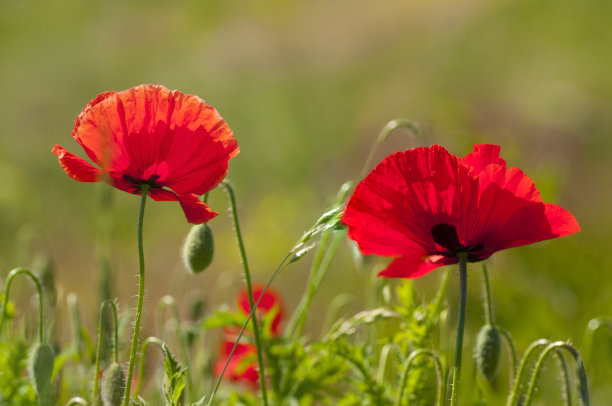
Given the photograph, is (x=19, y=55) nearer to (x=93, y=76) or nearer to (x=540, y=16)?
(x=93, y=76)

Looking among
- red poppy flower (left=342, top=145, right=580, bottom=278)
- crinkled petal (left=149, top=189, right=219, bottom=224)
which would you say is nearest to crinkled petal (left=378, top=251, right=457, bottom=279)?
red poppy flower (left=342, top=145, right=580, bottom=278)

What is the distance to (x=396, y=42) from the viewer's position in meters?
8.54

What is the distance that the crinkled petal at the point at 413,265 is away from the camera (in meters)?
1.09

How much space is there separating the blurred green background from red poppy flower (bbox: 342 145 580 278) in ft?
9.17

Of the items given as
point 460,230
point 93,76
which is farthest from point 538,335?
point 93,76

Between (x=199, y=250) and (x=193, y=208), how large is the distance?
0.99 feet

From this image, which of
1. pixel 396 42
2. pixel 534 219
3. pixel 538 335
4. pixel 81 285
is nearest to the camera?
pixel 534 219

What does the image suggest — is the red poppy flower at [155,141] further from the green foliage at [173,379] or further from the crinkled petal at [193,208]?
the green foliage at [173,379]

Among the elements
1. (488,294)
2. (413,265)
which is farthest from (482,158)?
(488,294)

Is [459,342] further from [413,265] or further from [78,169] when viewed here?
[78,169]

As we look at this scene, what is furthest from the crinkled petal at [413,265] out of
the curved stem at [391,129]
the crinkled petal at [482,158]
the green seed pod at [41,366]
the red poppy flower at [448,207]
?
the green seed pod at [41,366]

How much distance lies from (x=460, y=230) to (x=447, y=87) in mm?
6497

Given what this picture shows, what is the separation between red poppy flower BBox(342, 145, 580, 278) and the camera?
3.38 ft

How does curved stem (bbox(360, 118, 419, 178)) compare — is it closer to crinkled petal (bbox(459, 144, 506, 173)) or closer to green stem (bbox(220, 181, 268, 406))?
green stem (bbox(220, 181, 268, 406))
